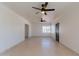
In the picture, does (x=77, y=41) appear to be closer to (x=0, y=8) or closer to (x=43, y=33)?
(x=0, y=8)

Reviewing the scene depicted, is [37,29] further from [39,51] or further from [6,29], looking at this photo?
[39,51]

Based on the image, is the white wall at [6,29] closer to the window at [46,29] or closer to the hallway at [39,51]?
the hallway at [39,51]

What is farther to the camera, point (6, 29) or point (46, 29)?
point (46, 29)

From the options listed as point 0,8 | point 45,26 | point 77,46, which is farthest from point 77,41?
point 45,26

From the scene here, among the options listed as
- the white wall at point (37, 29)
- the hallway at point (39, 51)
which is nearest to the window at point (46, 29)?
the white wall at point (37, 29)

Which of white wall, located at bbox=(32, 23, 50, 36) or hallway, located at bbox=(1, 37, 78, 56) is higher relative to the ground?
white wall, located at bbox=(32, 23, 50, 36)

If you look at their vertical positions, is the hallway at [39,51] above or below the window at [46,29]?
below

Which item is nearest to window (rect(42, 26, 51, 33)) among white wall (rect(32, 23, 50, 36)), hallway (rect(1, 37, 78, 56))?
white wall (rect(32, 23, 50, 36))

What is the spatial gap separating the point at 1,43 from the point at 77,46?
3.31 meters

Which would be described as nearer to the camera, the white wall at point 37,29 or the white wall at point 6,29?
the white wall at point 6,29

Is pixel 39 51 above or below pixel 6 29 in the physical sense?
below

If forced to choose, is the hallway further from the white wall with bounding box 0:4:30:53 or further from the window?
the window

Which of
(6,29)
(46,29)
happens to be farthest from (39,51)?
(46,29)

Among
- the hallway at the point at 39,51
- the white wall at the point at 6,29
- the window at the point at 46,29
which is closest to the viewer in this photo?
the hallway at the point at 39,51
